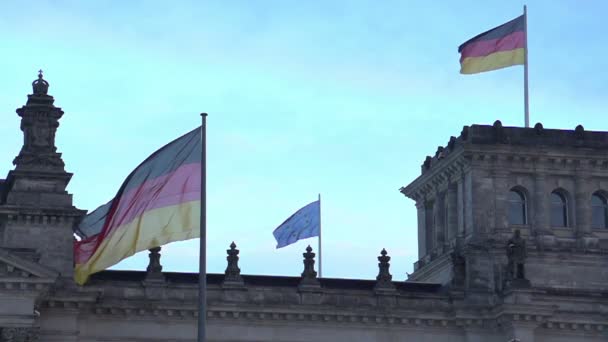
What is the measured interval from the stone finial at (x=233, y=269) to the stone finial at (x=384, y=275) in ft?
19.7

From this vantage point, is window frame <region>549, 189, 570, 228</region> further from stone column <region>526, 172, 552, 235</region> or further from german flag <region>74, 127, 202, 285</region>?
german flag <region>74, 127, 202, 285</region>

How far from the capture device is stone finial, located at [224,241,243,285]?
6862 cm

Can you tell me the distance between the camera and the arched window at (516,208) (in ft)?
242

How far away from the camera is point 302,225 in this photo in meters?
76.9

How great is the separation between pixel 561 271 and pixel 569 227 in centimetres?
244

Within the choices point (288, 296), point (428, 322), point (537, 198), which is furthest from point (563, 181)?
point (288, 296)

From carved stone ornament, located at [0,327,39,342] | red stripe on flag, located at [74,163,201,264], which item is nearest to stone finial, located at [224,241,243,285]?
carved stone ornament, located at [0,327,39,342]

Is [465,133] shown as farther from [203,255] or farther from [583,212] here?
[203,255]

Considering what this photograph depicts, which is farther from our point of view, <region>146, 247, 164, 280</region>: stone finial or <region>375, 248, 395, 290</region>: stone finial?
<region>375, 248, 395, 290</region>: stone finial

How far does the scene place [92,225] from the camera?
66.1 meters

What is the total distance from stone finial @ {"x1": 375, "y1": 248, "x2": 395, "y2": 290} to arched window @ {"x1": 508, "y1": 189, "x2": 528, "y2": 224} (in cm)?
655

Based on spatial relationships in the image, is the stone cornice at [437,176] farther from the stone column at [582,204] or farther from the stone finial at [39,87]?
the stone finial at [39,87]

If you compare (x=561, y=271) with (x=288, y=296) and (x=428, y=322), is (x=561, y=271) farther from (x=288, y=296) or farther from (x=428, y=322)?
(x=288, y=296)

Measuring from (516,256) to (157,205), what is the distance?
2207 cm
